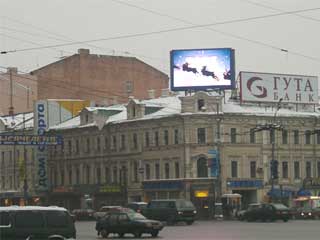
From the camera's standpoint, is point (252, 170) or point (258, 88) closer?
point (252, 170)

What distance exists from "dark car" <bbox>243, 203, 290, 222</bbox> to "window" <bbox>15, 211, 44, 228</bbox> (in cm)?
3961

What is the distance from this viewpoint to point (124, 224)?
45125mm

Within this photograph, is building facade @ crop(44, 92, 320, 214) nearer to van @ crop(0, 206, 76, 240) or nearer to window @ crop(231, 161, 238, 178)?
window @ crop(231, 161, 238, 178)

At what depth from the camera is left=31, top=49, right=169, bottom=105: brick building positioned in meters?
104

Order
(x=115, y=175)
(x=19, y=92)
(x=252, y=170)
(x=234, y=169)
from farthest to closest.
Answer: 1. (x=19, y=92)
2. (x=115, y=175)
3. (x=252, y=170)
4. (x=234, y=169)

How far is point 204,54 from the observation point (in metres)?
88.2

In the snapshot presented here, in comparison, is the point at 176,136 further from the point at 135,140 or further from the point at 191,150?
the point at 135,140

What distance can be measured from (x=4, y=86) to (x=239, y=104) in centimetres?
3211

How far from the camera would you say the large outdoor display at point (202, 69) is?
8691cm

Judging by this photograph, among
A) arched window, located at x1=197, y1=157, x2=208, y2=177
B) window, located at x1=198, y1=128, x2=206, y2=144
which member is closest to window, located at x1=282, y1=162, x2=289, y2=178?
arched window, located at x1=197, y1=157, x2=208, y2=177

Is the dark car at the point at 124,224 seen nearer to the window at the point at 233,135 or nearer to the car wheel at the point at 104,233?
the car wheel at the point at 104,233

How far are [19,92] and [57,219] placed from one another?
83.9 meters

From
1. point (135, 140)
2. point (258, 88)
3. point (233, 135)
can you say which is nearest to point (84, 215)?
point (135, 140)

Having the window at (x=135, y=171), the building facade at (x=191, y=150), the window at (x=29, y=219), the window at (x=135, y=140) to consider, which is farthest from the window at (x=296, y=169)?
the window at (x=29, y=219)
